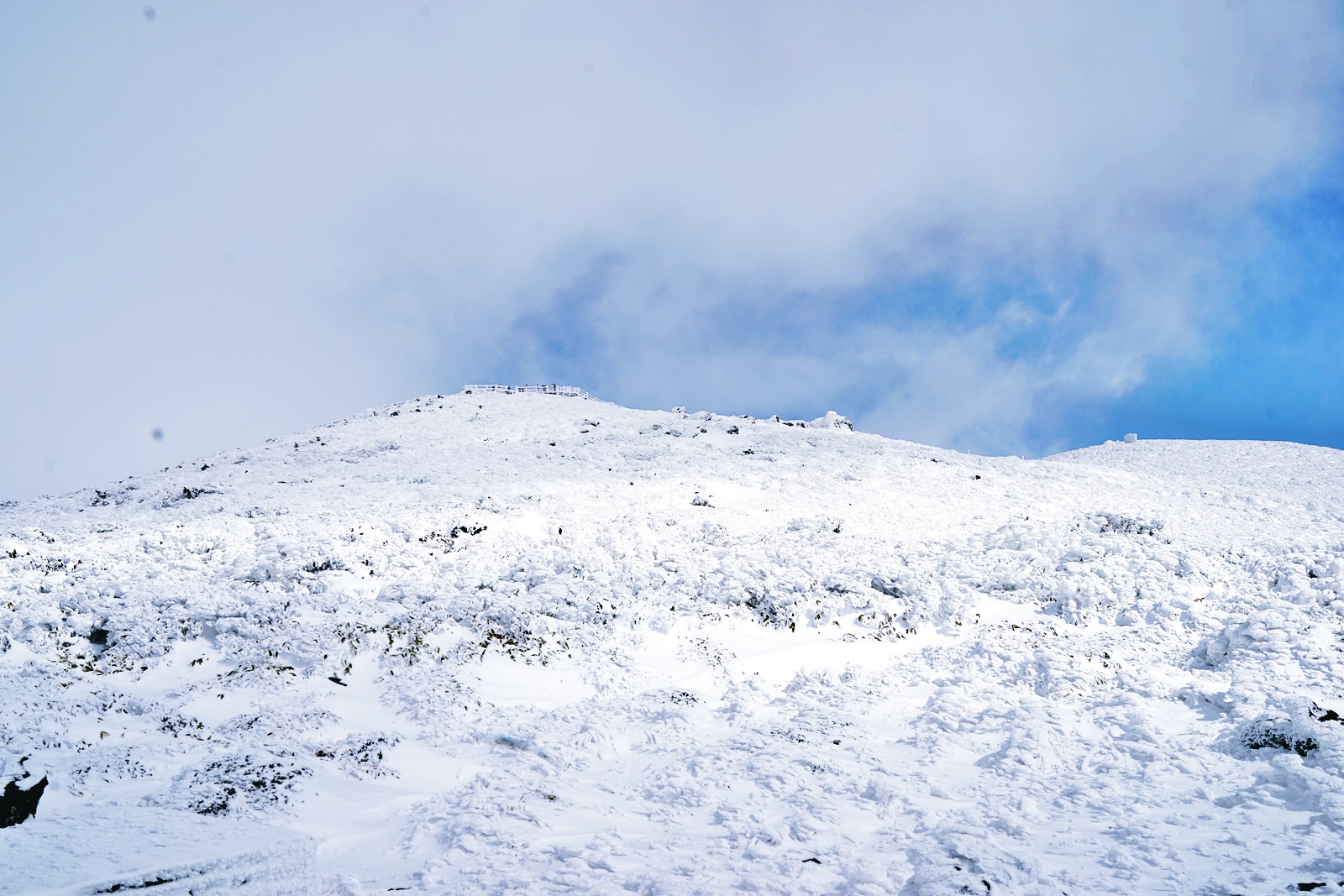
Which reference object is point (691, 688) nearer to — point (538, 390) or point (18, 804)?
point (18, 804)

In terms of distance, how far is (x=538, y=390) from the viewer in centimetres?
5572

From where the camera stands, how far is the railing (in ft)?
179

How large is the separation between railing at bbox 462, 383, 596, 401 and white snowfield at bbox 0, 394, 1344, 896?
32.6m

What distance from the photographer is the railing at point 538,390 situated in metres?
54.6

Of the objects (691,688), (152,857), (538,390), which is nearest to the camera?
(152,857)

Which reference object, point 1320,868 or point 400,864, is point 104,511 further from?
point 1320,868

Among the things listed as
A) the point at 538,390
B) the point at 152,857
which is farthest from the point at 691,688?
the point at 538,390

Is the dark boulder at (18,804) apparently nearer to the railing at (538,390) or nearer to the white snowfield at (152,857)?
the white snowfield at (152,857)

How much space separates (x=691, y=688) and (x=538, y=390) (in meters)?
46.7

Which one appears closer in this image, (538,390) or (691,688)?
(691,688)

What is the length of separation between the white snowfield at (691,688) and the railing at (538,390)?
32605 mm

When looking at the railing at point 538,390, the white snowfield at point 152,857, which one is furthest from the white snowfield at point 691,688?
the railing at point 538,390

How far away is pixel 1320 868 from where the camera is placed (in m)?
5.74

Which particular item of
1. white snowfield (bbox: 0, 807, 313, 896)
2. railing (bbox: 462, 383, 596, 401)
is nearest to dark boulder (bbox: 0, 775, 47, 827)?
white snowfield (bbox: 0, 807, 313, 896)
